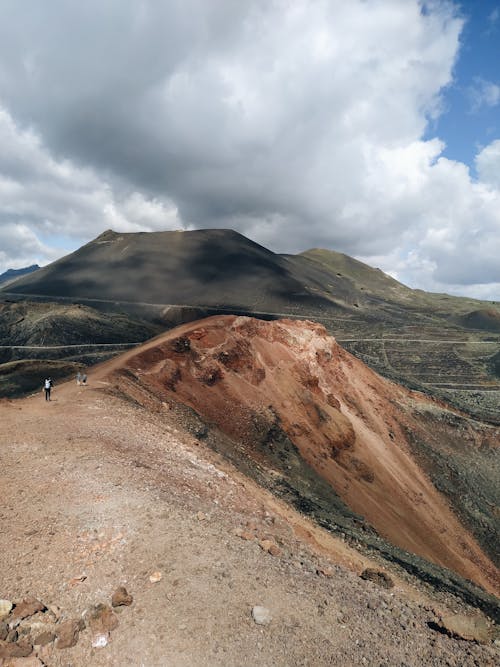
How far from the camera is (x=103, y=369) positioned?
69.8ft

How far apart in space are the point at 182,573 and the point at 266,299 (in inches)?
4389

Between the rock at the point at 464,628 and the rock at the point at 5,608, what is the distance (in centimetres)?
713

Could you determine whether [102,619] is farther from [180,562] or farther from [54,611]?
[180,562]

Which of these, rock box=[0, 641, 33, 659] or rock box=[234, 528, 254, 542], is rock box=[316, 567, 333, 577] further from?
rock box=[0, 641, 33, 659]

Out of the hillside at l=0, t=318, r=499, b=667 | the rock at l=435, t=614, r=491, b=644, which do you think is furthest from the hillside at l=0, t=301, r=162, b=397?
the rock at l=435, t=614, r=491, b=644

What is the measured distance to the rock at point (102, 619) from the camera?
19.2ft

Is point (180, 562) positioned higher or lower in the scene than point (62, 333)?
lower

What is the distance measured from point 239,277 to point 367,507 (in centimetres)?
11438

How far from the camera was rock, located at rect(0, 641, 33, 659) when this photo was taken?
5.31m

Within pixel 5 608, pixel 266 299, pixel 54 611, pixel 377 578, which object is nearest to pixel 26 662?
pixel 54 611

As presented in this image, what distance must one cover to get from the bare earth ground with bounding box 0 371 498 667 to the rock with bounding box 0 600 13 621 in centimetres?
25

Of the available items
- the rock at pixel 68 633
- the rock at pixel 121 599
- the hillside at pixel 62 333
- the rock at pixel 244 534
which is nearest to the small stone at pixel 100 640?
the rock at pixel 68 633

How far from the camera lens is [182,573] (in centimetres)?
708

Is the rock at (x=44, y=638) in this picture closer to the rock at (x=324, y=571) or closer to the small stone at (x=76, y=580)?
the small stone at (x=76, y=580)
